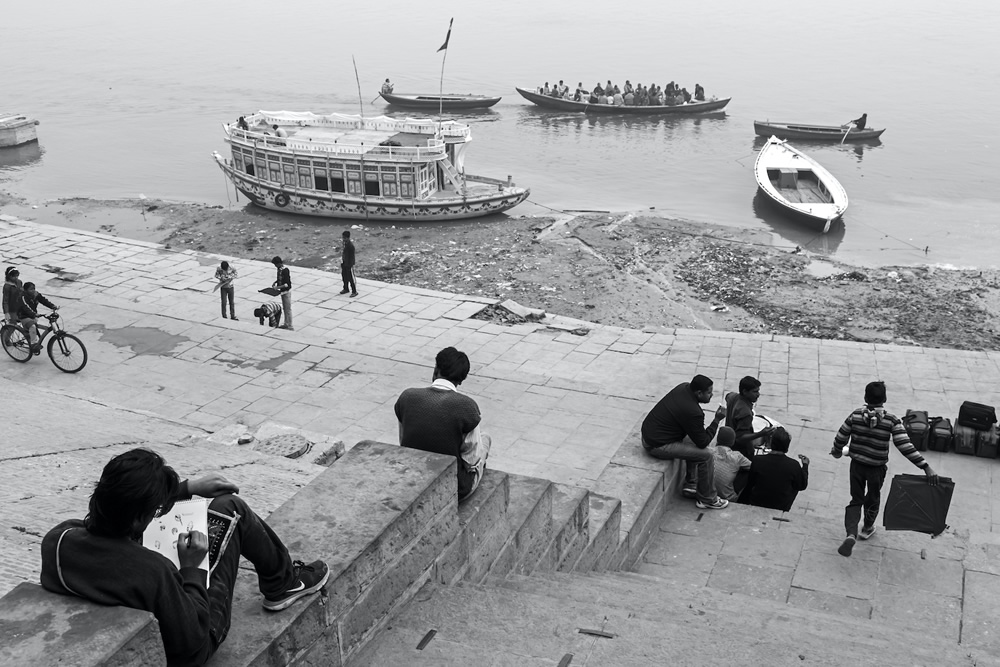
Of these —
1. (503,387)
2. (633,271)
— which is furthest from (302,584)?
(633,271)

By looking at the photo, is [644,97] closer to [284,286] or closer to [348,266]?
[348,266]

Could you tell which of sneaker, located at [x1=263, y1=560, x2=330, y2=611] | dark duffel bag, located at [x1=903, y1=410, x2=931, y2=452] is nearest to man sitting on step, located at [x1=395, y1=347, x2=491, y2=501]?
sneaker, located at [x1=263, y1=560, x2=330, y2=611]

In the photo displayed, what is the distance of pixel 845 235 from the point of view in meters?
27.0

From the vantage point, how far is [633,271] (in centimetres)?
2159

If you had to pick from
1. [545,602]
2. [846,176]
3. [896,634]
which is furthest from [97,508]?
[846,176]

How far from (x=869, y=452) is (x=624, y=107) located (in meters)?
40.3

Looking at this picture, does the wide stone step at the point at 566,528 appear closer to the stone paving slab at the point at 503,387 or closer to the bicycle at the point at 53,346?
the stone paving slab at the point at 503,387

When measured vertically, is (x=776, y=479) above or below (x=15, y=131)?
above

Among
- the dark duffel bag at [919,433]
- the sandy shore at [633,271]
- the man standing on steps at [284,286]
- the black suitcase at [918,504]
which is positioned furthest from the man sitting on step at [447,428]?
the sandy shore at [633,271]

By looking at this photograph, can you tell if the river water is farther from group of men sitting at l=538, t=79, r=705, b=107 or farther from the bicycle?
the bicycle

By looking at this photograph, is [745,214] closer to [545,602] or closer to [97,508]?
[545,602]

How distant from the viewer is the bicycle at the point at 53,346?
1158 centimetres

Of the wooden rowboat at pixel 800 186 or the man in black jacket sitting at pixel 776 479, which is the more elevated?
the man in black jacket sitting at pixel 776 479

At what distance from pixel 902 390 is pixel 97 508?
10541 millimetres
